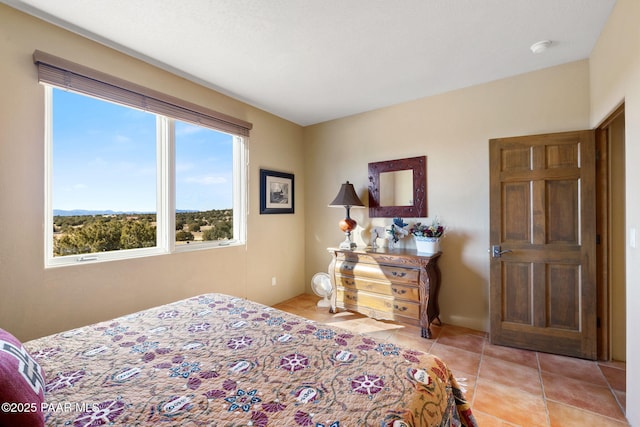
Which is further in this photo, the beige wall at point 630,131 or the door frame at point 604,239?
the door frame at point 604,239

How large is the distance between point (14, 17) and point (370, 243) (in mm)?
3623

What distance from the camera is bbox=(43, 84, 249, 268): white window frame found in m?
1.99

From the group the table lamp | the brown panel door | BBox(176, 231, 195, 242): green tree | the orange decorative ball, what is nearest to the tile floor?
the brown panel door

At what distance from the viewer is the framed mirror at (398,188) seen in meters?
3.22

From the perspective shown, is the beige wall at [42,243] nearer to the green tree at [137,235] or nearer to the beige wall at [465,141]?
the green tree at [137,235]

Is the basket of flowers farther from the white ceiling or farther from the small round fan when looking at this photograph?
the white ceiling

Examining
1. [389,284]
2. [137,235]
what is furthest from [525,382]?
[137,235]

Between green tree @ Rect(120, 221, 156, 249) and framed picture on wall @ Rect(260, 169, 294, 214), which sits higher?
framed picture on wall @ Rect(260, 169, 294, 214)

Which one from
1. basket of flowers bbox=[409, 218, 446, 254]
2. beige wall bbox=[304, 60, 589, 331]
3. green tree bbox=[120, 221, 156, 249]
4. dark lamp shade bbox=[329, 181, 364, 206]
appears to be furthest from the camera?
dark lamp shade bbox=[329, 181, 364, 206]

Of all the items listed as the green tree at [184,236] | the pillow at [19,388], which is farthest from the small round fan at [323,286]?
the pillow at [19,388]

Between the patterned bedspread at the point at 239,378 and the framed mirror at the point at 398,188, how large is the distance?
84.3 inches

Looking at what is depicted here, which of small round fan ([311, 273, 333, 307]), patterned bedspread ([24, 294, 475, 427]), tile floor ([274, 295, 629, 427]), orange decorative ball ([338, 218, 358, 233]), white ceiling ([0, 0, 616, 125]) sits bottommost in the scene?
tile floor ([274, 295, 629, 427])

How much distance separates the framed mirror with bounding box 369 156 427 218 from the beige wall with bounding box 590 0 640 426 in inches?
64.3

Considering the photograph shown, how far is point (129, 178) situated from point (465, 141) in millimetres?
3335
